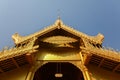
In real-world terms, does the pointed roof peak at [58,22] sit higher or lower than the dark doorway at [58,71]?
higher

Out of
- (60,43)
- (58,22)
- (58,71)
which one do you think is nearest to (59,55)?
(60,43)

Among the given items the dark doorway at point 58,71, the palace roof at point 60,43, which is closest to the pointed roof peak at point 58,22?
the palace roof at point 60,43

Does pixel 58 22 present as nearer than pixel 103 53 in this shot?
No

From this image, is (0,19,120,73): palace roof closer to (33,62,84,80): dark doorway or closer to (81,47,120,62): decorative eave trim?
(81,47,120,62): decorative eave trim

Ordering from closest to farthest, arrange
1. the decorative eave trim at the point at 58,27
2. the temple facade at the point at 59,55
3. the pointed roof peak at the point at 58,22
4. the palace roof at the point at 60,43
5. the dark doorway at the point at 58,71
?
the palace roof at the point at 60,43 < the temple facade at the point at 59,55 < the decorative eave trim at the point at 58,27 < the pointed roof peak at the point at 58,22 < the dark doorway at the point at 58,71

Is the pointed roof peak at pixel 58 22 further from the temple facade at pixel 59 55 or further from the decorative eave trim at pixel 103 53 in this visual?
the decorative eave trim at pixel 103 53

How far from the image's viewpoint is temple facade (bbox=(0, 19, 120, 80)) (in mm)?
11953

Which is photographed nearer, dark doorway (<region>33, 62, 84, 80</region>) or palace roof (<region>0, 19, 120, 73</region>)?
palace roof (<region>0, 19, 120, 73</region>)

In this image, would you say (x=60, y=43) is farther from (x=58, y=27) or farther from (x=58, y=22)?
(x=58, y=22)

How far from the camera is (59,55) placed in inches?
518

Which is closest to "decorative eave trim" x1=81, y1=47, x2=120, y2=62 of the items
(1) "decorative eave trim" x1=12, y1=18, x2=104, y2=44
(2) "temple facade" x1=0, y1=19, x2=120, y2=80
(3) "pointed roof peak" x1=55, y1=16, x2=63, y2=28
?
(2) "temple facade" x1=0, y1=19, x2=120, y2=80

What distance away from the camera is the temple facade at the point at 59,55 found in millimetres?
11953

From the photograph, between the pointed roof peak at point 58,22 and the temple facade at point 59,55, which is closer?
the temple facade at point 59,55

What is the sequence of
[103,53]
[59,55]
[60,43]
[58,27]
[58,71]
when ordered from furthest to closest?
[58,71], [58,27], [60,43], [59,55], [103,53]
